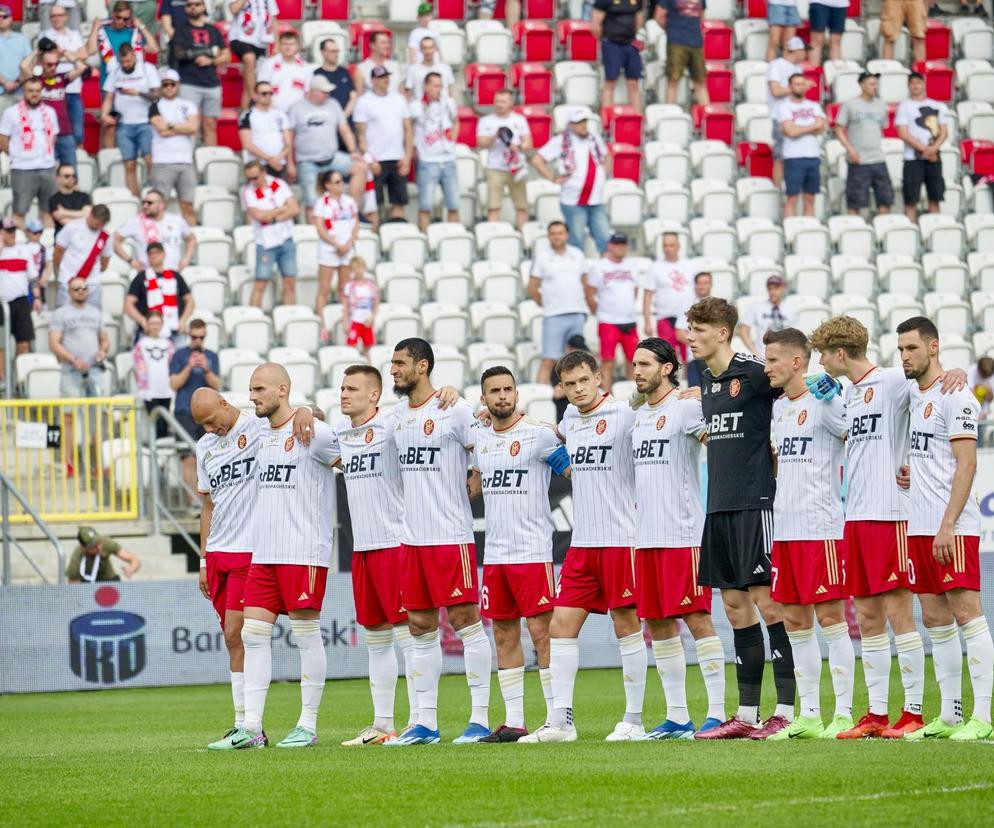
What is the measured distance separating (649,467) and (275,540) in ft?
8.16

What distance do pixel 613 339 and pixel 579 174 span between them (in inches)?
101

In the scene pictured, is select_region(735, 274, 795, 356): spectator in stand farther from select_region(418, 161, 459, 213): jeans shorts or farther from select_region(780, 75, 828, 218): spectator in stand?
select_region(418, 161, 459, 213): jeans shorts

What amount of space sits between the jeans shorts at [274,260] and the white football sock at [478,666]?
12.0 meters

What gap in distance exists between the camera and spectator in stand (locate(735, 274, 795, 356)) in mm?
22484

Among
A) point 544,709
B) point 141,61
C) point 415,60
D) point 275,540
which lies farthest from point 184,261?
point 275,540

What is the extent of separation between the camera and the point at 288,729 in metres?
13.4

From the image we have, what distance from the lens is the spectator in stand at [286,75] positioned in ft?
78.0

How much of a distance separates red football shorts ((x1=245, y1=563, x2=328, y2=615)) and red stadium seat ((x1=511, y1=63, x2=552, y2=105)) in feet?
52.4

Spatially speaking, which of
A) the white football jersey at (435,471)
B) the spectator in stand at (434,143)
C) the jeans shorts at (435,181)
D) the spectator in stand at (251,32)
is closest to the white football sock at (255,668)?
the white football jersey at (435,471)

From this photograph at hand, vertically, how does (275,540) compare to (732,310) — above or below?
below

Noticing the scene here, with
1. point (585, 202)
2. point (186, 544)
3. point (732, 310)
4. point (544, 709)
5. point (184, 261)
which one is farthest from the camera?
point (585, 202)

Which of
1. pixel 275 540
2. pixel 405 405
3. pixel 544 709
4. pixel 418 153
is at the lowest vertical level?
pixel 544 709

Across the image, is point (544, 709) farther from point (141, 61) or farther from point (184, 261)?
point (141, 61)

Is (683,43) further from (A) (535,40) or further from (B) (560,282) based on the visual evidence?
(B) (560,282)
